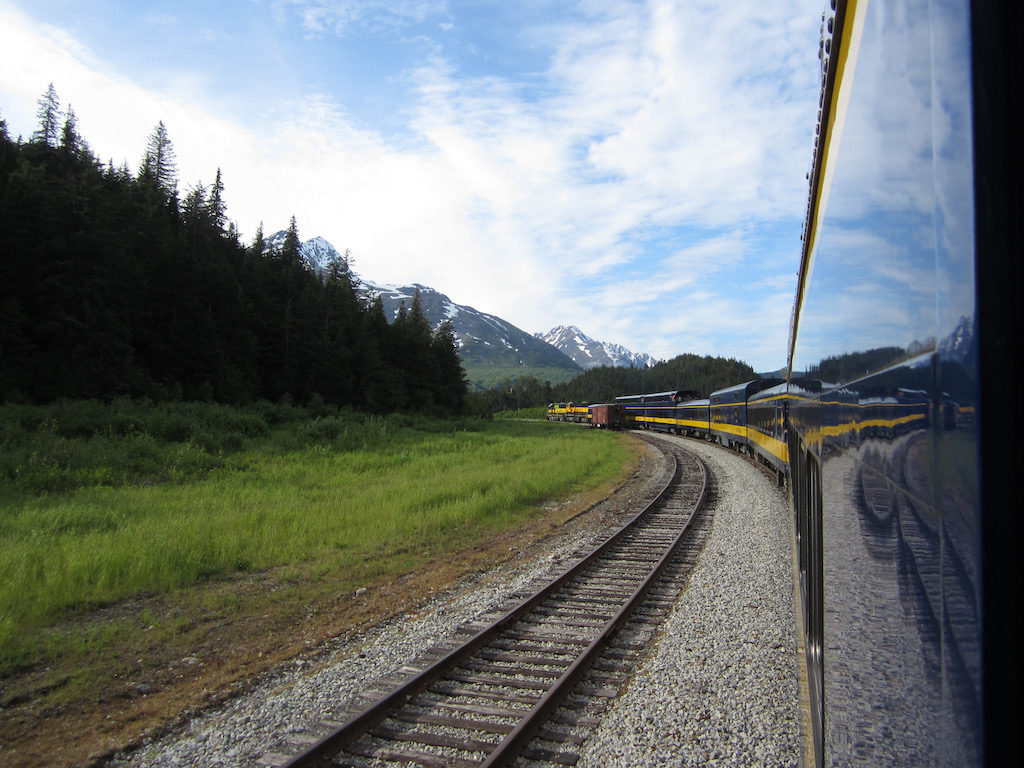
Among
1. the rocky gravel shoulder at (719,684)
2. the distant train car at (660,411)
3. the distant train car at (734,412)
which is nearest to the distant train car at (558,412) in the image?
the distant train car at (660,411)

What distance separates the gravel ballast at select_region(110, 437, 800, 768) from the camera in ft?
15.3

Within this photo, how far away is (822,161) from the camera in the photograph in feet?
10.8

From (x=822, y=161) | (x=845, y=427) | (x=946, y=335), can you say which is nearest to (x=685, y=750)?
(x=845, y=427)

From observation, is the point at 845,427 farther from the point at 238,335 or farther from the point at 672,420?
the point at 238,335

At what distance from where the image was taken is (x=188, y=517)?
37.2 ft

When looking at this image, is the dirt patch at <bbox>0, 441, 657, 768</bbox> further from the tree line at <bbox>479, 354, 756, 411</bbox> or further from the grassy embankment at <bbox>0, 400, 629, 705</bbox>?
the tree line at <bbox>479, 354, 756, 411</bbox>

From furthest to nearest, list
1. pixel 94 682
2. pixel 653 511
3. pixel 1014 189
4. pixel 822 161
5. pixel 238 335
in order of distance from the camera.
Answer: pixel 238 335
pixel 653 511
pixel 94 682
pixel 822 161
pixel 1014 189

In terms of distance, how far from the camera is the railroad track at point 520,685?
14.9ft

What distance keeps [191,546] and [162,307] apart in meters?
38.8

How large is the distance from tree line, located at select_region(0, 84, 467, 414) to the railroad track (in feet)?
105

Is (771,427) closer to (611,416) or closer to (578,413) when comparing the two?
→ (611,416)

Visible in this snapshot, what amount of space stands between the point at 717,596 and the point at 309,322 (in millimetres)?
54242

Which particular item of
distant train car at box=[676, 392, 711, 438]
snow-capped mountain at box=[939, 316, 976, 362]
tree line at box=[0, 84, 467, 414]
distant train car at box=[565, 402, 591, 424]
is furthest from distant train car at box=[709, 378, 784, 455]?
distant train car at box=[565, 402, 591, 424]

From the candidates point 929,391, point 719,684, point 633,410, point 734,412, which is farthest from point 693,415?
point 929,391
